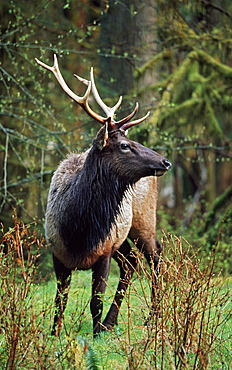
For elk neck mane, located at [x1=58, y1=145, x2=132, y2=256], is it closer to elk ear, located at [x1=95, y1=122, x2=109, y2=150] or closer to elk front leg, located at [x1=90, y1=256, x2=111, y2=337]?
elk ear, located at [x1=95, y1=122, x2=109, y2=150]

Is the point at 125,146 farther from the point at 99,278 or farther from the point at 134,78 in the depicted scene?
the point at 134,78

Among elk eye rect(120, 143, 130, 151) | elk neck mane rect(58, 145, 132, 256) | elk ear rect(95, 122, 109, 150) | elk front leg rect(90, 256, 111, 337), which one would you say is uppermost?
elk ear rect(95, 122, 109, 150)

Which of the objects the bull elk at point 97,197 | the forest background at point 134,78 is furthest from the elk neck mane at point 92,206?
the forest background at point 134,78

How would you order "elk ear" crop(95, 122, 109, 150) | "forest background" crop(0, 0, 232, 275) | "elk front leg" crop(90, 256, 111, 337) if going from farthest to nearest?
"forest background" crop(0, 0, 232, 275) → "elk front leg" crop(90, 256, 111, 337) → "elk ear" crop(95, 122, 109, 150)

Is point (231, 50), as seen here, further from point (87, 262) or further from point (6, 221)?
point (87, 262)

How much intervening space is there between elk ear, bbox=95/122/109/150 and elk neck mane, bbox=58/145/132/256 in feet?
0.32

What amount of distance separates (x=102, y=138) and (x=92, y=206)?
710 mm

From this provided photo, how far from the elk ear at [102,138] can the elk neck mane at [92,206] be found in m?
0.10

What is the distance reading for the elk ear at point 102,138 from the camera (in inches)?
240

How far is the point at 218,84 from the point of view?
1333 cm

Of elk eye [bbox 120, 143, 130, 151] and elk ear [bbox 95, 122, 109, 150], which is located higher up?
elk ear [bbox 95, 122, 109, 150]

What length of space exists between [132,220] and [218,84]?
6.65 metres

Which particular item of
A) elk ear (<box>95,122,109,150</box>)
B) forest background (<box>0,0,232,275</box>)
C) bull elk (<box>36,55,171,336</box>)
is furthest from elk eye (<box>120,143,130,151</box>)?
forest background (<box>0,0,232,275</box>)

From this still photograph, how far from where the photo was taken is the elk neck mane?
20.5 ft
